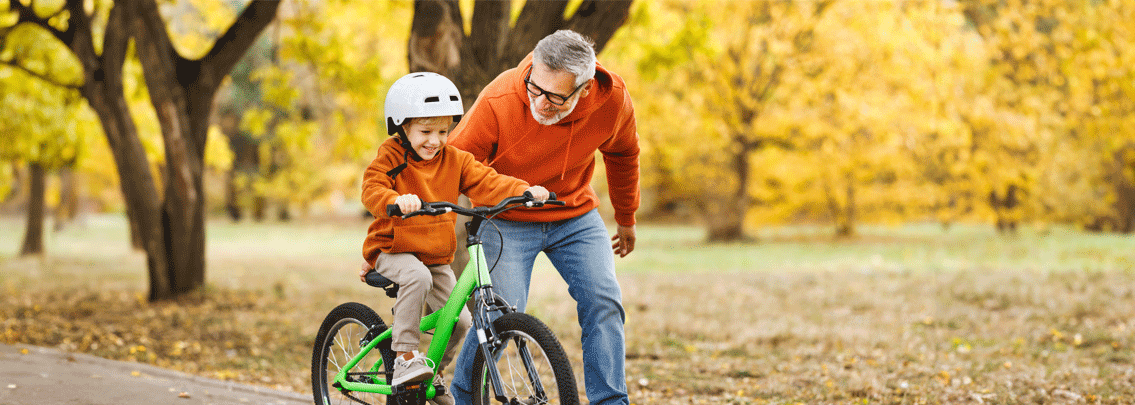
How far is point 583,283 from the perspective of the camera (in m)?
3.45

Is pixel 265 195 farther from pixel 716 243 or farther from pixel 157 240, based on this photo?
pixel 157 240

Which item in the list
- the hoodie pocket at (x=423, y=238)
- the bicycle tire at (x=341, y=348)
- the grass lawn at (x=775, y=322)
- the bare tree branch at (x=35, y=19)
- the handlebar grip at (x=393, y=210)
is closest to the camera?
the handlebar grip at (x=393, y=210)

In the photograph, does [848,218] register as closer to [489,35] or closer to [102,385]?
[489,35]

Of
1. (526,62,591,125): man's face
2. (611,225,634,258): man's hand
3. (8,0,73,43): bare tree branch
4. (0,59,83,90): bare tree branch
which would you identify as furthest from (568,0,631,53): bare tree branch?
(8,0,73,43): bare tree branch

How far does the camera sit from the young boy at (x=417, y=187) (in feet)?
10.4

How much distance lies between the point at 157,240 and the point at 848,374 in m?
7.52

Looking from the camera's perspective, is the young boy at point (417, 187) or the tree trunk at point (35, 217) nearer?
the young boy at point (417, 187)

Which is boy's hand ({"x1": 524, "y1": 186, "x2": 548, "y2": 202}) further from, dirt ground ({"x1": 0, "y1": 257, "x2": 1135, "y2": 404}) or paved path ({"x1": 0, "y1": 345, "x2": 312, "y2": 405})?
paved path ({"x1": 0, "y1": 345, "x2": 312, "y2": 405})

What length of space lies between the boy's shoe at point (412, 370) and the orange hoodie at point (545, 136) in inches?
26.1

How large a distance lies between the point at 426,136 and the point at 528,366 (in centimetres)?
94

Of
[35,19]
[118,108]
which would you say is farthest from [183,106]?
[35,19]

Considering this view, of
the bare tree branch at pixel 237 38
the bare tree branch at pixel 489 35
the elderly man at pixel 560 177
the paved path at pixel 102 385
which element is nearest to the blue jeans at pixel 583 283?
the elderly man at pixel 560 177

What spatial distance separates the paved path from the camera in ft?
14.6

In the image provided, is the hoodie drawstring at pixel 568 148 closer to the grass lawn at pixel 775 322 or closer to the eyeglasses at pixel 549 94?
the eyeglasses at pixel 549 94
